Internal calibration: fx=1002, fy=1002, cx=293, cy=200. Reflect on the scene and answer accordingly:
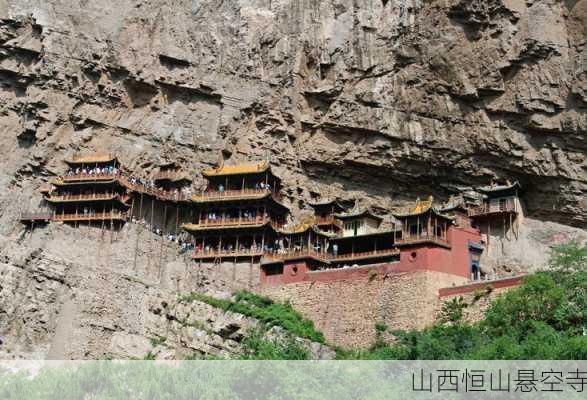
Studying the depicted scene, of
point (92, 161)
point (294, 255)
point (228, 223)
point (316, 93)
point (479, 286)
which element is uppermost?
point (316, 93)

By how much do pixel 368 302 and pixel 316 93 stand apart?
1367cm

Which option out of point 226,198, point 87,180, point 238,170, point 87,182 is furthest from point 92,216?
point 238,170

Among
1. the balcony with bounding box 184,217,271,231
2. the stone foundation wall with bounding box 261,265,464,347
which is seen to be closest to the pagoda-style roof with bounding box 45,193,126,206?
the balcony with bounding box 184,217,271,231

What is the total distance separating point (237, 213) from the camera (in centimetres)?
4847

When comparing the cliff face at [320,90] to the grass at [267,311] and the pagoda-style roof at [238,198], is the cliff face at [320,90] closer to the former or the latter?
Answer: the pagoda-style roof at [238,198]

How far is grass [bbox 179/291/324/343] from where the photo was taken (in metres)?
40.0

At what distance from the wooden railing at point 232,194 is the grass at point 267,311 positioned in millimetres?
6646

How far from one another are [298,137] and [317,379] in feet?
82.4

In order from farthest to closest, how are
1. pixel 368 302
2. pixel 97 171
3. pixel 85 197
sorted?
pixel 97 171
pixel 85 197
pixel 368 302

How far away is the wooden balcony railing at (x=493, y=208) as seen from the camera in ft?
153

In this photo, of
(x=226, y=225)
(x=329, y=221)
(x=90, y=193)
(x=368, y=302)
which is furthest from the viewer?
(x=90, y=193)

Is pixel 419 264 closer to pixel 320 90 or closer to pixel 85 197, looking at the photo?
pixel 320 90

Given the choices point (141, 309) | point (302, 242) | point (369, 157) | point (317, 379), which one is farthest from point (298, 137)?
point (317, 379)

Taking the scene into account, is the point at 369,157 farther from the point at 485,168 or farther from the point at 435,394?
the point at 435,394
